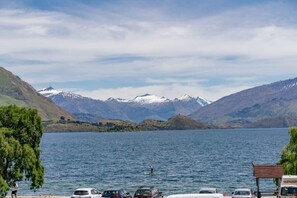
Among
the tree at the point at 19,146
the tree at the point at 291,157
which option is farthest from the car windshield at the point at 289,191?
the tree at the point at 19,146

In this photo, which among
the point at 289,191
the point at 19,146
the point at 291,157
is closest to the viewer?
the point at 289,191

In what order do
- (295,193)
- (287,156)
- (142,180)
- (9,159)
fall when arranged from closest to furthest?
(295,193), (9,159), (287,156), (142,180)

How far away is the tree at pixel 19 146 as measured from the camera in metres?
57.8

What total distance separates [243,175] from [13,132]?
79415 millimetres

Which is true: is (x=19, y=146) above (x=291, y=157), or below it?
above

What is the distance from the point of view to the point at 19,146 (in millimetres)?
58938

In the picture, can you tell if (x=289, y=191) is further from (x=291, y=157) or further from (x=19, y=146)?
(x=19, y=146)

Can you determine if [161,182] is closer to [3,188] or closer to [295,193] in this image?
[3,188]

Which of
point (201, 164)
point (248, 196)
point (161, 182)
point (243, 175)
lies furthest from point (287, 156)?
point (201, 164)

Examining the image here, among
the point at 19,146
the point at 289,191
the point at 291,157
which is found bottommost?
the point at 289,191

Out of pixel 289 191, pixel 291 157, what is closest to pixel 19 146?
pixel 289 191

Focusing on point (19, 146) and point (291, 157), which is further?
point (291, 157)

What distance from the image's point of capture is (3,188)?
5544 cm

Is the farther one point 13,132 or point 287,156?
point 287,156
